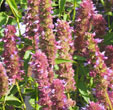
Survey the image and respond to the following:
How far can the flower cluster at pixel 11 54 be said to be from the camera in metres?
1.96

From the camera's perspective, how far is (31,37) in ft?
6.89

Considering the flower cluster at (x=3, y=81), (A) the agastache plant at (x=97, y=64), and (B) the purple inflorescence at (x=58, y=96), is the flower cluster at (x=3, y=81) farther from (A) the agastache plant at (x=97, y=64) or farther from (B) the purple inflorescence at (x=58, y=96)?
(A) the agastache plant at (x=97, y=64)

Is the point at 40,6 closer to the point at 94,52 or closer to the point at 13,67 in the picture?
the point at 13,67

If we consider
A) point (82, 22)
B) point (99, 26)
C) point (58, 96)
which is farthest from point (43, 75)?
point (99, 26)

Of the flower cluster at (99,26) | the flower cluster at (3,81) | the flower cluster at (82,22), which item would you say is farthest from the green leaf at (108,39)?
the flower cluster at (3,81)

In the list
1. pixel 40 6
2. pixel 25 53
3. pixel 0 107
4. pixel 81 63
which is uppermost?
pixel 40 6

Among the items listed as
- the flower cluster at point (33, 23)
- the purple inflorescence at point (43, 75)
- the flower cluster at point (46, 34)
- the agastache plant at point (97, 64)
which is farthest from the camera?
the flower cluster at point (33, 23)

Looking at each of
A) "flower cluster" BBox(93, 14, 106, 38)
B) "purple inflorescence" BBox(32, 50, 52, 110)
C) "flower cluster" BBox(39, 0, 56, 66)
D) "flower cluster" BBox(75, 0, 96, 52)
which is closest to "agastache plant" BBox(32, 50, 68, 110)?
"purple inflorescence" BBox(32, 50, 52, 110)

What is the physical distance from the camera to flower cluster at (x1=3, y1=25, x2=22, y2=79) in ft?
6.43

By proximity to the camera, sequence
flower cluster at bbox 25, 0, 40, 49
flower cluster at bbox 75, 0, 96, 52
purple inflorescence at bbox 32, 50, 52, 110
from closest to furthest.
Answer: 1. purple inflorescence at bbox 32, 50, 52, 110
2. flower cluster at bbox 25, 0, 40, 49
3. flower cluster at bbox 75, 0, 96, 52

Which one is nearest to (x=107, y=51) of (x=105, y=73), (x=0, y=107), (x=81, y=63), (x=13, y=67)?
(x=81, y=63)

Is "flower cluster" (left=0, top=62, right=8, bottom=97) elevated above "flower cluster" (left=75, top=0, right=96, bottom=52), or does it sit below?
below

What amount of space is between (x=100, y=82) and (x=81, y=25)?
606 millimetres

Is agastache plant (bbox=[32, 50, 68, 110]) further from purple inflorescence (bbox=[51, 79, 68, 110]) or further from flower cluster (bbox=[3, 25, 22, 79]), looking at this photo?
flower cluster (bbox=[3, 25, 22, 79])
